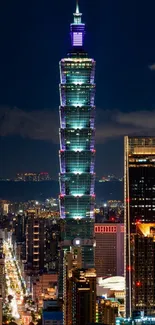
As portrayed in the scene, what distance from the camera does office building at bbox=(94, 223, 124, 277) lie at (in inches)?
1035

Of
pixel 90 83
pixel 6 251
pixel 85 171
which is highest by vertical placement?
pixel 90 83

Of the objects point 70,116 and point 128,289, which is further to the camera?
point 70,116

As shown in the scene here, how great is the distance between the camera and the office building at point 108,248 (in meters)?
26.3

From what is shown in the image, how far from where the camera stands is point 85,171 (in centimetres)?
2631

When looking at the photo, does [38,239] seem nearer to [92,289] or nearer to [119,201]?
[119,201]

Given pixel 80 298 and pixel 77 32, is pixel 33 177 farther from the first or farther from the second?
pixel 80 298

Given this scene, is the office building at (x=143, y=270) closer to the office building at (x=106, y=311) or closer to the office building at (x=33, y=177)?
the office building at (x=106, y=311)

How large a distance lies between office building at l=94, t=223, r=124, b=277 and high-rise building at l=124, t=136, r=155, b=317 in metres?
3.35

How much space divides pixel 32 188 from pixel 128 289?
1142cm

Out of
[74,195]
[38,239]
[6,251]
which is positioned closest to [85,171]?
[74,195]

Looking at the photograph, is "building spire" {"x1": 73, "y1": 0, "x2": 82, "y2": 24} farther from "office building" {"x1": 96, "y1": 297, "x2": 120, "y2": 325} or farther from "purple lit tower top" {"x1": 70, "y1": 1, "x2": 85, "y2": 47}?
"office building" {"x1": 96, "y1": 297, "x2": 120, "y2": 325}

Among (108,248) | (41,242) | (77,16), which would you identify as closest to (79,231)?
(108,248)

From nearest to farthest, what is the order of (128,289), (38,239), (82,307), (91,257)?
1. (82,307)
2. (128,289)
3. (91,257)
4. (38,239)

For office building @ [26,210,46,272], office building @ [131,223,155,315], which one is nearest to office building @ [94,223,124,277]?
office building @ [26,210,46,272]
